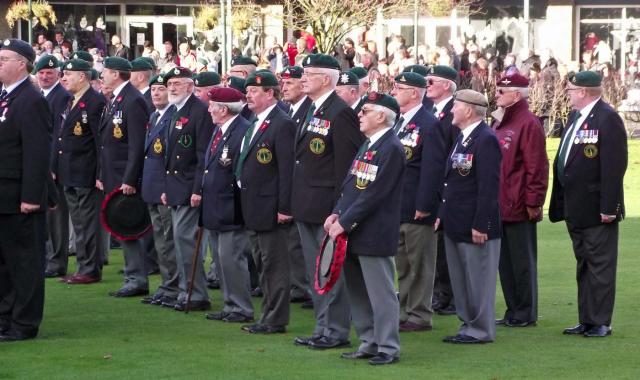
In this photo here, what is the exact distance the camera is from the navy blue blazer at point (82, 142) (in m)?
13.5

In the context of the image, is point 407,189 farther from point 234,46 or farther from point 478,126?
point 234,46

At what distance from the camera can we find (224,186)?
36.9 ft

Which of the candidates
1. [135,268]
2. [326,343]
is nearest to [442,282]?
[326,343]

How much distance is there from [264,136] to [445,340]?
2.06 metres

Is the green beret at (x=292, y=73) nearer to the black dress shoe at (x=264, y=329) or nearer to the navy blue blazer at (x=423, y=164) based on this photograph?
the navy blue blazer at (x=423, y=164)

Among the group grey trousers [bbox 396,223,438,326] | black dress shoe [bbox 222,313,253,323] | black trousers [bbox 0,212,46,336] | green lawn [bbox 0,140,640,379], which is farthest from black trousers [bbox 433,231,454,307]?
black trousers [bbox 0,212,46,336]

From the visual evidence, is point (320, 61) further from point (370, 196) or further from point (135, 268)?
point (135, 268)

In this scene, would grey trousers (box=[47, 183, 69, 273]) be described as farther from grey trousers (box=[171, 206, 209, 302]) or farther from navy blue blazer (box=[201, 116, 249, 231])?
navy blue blazer (box=[201, 116, 249, 231])

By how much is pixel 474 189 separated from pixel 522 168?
837mm

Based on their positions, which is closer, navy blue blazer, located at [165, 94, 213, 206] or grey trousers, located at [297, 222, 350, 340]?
grey trousers, located at [297, 222, 350, 340]

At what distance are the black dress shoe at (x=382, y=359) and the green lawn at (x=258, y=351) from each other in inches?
2.4

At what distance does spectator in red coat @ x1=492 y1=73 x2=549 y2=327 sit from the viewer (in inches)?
430

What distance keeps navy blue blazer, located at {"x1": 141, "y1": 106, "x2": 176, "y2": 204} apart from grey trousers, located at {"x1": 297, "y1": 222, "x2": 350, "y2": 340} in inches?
88.3

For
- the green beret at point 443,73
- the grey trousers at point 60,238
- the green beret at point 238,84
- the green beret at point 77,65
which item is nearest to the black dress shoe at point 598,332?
the green beret at point 443,73
